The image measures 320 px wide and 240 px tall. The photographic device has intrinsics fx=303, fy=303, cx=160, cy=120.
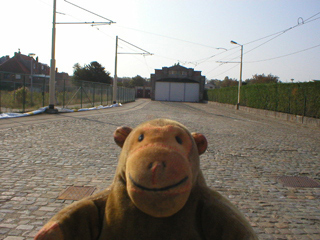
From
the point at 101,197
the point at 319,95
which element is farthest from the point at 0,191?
the point at 319,95

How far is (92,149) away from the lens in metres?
7.95

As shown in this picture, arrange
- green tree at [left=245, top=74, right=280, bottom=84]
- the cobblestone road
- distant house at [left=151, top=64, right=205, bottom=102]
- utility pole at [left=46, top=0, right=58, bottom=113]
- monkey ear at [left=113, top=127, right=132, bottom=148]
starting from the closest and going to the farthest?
monkey ear at [left=113, top=127, right=132, bottom=148] → the cobblestone road → utility pole at [left=46, top=0, right=58, bottom=113] → green tree at [left=245, top=74, right=280, bottom=84] → distant house at [left=151, top=64, right=205, bottom=102]

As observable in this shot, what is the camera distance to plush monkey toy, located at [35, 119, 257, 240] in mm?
1735

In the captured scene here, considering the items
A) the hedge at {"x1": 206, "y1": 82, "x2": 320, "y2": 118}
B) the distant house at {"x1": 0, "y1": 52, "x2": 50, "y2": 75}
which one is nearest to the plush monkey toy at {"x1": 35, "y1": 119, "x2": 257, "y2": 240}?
the hedge at {"x1": 206, "y1": 82, "x2": 320, "y2": 118}

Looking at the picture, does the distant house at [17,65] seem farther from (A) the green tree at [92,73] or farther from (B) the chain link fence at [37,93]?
(B) the chain link fence at [37,93]

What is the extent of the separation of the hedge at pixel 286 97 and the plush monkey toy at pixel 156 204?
20104 millimetres

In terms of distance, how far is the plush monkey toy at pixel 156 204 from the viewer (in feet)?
5.69

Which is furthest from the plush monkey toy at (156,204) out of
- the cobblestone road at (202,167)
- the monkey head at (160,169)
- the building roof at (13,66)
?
the building roof at (13,66)

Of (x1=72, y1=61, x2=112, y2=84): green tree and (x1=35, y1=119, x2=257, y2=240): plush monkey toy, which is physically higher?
(x1=72, y1=61, x2=112, y2=84): green tree

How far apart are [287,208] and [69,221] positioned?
3.34 metres

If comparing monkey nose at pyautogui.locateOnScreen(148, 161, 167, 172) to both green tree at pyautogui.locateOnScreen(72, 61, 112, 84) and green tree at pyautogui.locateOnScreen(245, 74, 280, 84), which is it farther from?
green tree at pyautogui.locateOnScreen(72, 61, 112, 84)

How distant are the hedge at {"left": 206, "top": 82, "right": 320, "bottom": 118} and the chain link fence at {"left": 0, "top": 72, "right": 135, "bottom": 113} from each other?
657 inches

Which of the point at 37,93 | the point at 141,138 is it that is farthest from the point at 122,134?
the point at 37,93

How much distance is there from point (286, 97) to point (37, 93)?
1896 centimetres
